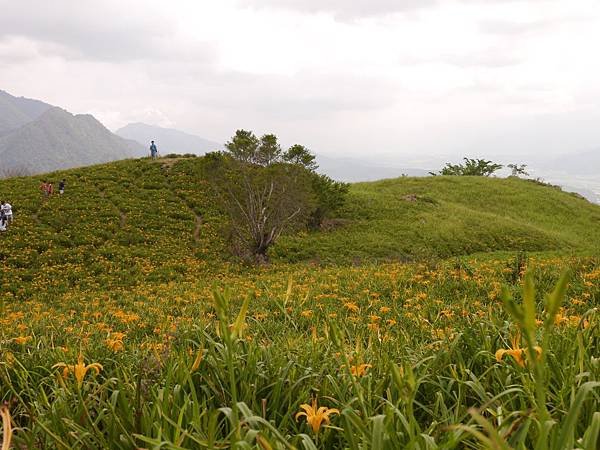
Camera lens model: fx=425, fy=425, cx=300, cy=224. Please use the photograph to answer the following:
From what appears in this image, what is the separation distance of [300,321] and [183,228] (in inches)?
672

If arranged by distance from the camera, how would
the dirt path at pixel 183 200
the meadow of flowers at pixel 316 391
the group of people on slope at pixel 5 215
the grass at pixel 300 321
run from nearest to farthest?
the meadow of flowers at pixel 316 391, the grass at pixel 300 321, the group of people on slope at pixel 5 215, the dirt path at pixel 183 200

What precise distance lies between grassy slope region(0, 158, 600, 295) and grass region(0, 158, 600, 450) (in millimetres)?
132

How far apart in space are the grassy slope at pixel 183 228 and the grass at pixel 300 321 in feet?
0.43

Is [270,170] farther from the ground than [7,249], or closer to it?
farther from the ground

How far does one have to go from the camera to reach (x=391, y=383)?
6.48 feet

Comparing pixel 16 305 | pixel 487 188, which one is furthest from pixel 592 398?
pixel 487 188

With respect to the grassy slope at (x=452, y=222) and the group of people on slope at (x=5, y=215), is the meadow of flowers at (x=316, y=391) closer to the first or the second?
the grassy slope at (x=452, y=222)

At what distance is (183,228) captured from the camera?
71.8 ft

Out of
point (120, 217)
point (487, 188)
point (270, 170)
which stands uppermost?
point (487, 188)

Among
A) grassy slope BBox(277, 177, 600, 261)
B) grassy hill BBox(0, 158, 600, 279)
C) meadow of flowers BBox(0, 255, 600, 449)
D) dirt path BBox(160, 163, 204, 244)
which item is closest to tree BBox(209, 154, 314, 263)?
grassy hill BBox(0, 158, 600, 279)

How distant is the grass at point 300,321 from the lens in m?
1.50

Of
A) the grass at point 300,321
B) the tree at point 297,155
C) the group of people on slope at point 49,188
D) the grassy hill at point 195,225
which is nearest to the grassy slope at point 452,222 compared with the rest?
the grassy hill at point 195,225

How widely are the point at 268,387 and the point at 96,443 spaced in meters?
0.78

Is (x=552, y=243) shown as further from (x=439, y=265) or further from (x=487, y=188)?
(x=439, y=265)
